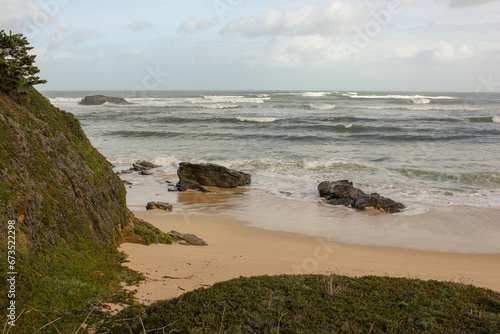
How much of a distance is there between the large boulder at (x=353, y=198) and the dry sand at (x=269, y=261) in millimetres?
3391

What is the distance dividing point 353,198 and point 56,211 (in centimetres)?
1020

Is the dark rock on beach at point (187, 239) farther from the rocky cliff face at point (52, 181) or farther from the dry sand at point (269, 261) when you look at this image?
the rocky cliff face at point (52, 181)

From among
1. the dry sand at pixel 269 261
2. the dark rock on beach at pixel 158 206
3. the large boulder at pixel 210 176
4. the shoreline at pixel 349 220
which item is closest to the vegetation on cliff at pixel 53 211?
the dry sand at pixel 269 261

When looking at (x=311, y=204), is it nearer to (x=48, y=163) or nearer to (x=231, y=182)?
(x=231, y=182)

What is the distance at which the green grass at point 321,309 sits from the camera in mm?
3852

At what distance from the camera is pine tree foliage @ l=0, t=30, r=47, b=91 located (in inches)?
239

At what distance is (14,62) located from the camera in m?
6.25

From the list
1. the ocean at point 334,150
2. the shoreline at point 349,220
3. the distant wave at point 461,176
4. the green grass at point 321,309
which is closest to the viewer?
the green grass at point 321,309

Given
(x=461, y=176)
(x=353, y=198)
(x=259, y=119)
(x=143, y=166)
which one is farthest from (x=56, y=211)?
(x=259, y=119)

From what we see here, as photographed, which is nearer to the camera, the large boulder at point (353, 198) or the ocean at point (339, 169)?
the ocean at point (339, 169)

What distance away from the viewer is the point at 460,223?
11.2 metres

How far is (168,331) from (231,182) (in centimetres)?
1194

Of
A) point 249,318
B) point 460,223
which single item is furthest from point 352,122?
point 249,318

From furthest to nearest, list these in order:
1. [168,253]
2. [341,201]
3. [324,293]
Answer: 1. [341,201]
2. [168,253]
3. [324,293]
